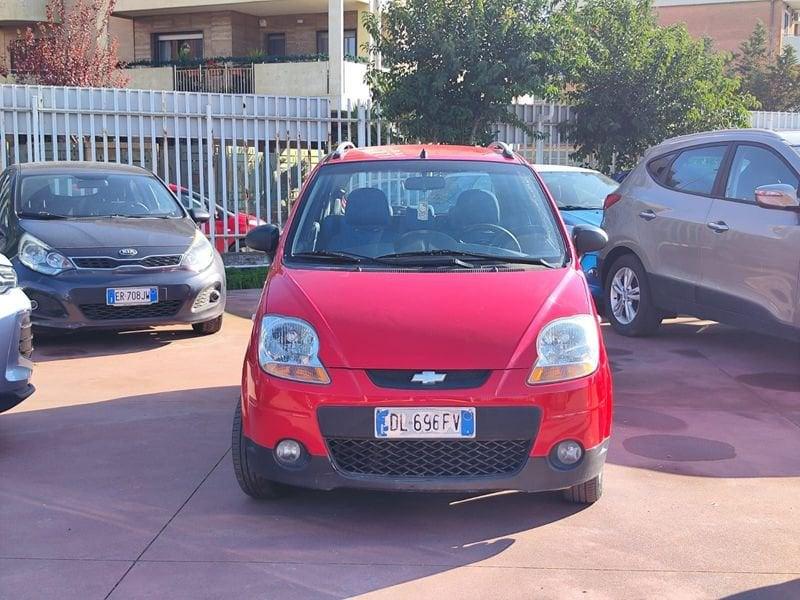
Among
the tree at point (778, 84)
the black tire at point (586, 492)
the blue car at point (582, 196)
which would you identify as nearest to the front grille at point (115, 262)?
the blue car at point (582, 196)

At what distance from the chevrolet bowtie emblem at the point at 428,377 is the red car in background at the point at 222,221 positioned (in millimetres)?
9016

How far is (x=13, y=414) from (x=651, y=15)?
13.3 metres

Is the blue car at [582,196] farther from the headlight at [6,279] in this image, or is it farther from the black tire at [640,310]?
the headlight at [6,279]

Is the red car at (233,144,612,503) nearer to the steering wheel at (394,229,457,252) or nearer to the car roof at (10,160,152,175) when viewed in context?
the steering wheel at (394,229,457,252)

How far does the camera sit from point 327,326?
4.45 metres

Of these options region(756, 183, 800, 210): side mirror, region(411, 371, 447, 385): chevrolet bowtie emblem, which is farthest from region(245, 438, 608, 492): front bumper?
region(756, 183, 800, 210): side mirror

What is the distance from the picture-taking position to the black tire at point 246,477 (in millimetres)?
4668

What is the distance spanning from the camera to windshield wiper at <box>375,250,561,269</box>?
16.7 ft

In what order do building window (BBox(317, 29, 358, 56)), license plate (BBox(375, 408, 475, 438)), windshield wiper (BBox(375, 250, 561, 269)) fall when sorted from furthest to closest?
building window (BBox(317, 29, 358, 56)), windshield wiper (BBox(375, 250, 561, 269)), license plate (BBox(375, 408, 475, 438))

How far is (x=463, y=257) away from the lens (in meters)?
5.13

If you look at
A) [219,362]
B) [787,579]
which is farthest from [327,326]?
[219,362]

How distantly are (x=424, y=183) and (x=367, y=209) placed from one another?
1.40 feet

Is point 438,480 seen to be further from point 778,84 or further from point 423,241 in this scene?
point 778,84

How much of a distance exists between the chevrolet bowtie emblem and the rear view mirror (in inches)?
64.6
